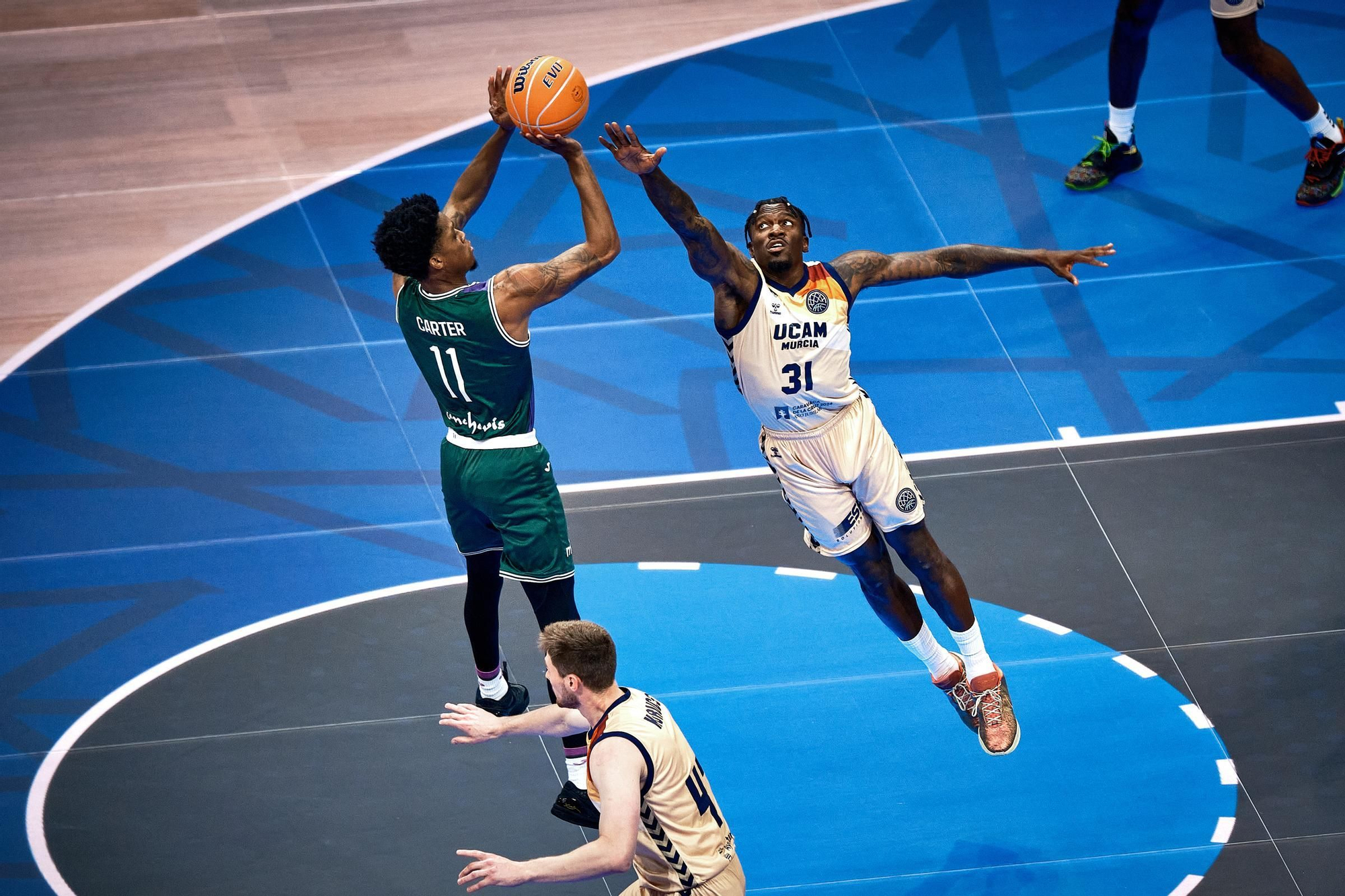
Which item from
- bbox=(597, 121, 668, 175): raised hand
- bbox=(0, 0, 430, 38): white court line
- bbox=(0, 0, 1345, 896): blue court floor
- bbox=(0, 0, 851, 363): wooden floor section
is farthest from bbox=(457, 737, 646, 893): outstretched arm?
bbox=(0, 0, 430, 38): white court line

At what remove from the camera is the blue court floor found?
7.88 metres

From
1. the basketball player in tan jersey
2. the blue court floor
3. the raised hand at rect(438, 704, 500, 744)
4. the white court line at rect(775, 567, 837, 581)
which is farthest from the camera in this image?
the blue court floor

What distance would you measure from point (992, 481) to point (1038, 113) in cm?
419

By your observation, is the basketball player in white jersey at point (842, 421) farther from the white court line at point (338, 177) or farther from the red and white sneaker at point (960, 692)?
the white court line at point (338, 177)

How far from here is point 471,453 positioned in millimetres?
6121

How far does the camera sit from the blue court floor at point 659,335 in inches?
310

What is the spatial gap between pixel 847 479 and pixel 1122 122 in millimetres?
5203

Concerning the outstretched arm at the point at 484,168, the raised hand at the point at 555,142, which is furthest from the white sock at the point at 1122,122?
the raised hand at the point at 555,142

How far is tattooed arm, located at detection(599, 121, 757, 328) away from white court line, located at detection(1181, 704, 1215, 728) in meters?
2.69

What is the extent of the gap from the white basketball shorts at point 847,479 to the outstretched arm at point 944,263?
541 mm

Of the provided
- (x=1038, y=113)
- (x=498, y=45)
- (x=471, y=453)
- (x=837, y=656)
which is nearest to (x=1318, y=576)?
(x=837, y=656)

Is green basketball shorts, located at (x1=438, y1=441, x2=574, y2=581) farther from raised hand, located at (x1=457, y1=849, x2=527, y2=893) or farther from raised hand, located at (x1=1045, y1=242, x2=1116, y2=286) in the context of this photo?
raised hand, located at (x1=1045, y1=242, x2=1116, y2=286)

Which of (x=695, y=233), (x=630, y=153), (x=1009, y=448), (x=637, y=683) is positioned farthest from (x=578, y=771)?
(x=1009, y=448)

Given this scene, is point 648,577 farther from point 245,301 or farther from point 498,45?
point 498,45
